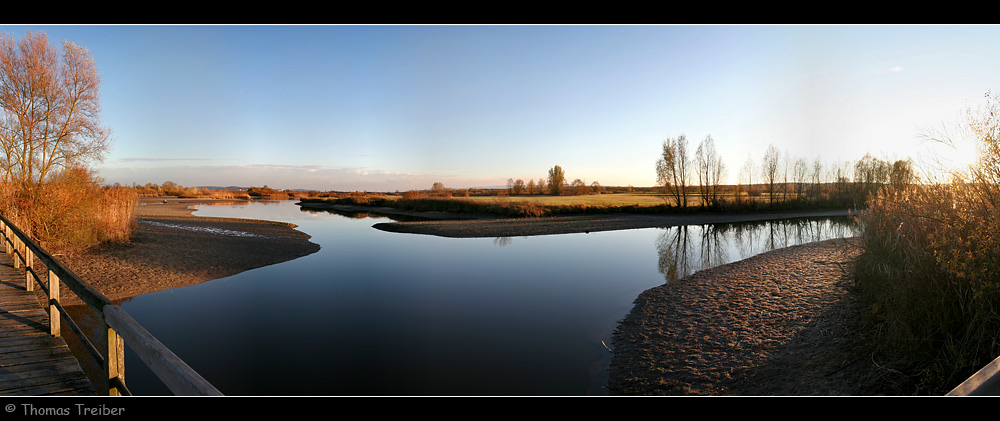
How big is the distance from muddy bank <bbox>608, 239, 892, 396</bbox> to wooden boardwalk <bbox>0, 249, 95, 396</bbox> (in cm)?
548

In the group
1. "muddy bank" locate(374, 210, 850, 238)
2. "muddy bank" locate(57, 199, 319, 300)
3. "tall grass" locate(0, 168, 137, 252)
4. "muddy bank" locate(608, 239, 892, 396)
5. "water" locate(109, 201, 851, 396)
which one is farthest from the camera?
"muddy bank" locate(374, 210, 850, 238)

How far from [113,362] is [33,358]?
194 centimetres

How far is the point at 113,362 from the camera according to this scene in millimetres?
3215

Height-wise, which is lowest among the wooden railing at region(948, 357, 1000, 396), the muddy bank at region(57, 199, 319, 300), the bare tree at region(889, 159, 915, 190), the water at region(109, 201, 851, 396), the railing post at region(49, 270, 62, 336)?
the water at region(109, 201, 851, 396)

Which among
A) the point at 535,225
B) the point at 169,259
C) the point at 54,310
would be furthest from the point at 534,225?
the point at 54,310

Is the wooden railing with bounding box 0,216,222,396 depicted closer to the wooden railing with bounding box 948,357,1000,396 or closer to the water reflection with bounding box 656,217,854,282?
the wooden railing with bounding box 948,357,1000,396

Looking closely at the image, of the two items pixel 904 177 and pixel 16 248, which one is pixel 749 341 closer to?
pixel 904 177

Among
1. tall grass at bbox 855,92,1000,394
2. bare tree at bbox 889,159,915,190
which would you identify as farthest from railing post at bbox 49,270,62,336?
bare tree at bbox 889,159,915,190

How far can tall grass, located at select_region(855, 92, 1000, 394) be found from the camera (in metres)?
3.87

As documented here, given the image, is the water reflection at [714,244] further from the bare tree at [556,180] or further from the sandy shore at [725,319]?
the bare tree at [556,180]

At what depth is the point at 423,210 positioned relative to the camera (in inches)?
1654

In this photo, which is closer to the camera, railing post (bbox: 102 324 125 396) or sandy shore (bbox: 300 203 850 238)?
railing post (bbox: 102 324 125 396)

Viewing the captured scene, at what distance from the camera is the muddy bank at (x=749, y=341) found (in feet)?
15.5
